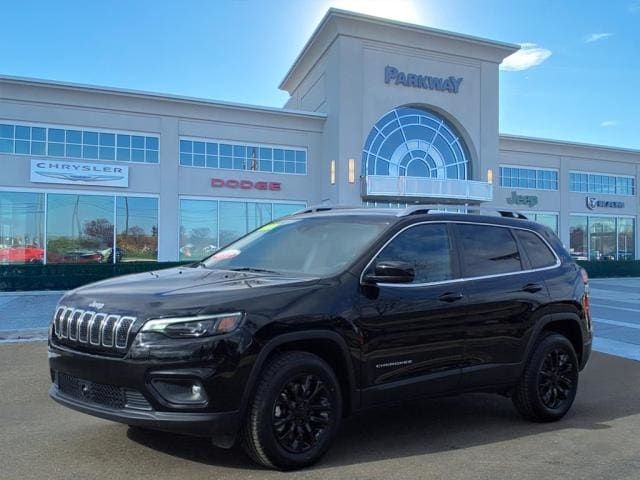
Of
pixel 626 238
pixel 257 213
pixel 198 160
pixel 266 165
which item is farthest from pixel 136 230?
pixel 626 238

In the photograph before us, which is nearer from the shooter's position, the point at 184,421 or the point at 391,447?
the point at 184,421

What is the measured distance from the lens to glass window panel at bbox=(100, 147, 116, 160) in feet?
86.7

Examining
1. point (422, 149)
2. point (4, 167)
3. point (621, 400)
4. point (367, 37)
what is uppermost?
point (367, 37)

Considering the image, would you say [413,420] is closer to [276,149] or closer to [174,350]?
[174,350]

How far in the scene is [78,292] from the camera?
4.30 metres

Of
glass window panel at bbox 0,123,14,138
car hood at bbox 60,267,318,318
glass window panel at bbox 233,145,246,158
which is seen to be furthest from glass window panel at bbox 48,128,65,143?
car hood at bbox 60,267,318,318

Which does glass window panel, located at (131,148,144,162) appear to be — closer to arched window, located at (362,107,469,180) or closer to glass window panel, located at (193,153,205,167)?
glass window panel, located at (193,153,205,167)

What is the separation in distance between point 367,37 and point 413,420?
28.0m

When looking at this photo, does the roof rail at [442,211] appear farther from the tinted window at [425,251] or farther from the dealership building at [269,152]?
the dealership building at [269,152]

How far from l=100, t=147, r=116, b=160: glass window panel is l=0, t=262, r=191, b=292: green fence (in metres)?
7.57

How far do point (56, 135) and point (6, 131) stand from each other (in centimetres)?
194

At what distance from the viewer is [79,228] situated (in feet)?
85.7

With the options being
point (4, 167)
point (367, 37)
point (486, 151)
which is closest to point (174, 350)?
point (4, 167)

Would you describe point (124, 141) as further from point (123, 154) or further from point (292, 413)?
point (292, 413)
